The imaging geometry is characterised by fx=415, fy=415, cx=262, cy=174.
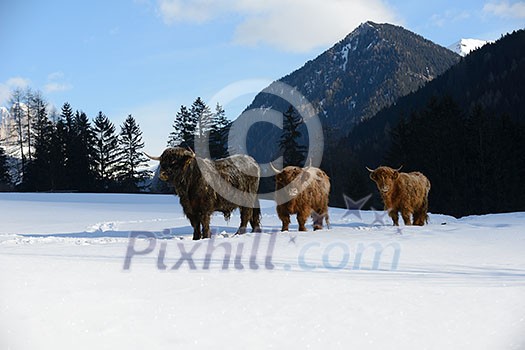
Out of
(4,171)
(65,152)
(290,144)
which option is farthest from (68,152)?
(290,144)

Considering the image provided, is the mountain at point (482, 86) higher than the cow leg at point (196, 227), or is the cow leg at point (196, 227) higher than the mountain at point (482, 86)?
the mountain at point (482, 86)

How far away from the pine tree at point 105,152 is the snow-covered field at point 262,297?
124 feet

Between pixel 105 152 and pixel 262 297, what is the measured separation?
4241 cm

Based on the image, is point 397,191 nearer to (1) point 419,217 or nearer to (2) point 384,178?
(2) point 384,178

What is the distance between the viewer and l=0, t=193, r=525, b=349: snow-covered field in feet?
8.75

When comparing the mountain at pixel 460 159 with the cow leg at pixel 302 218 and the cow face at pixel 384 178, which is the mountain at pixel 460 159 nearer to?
the cow face at pixel 384 178

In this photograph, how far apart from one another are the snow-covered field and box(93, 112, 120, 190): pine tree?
37725mm

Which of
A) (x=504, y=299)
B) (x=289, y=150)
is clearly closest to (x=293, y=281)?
(x=504, y=299)

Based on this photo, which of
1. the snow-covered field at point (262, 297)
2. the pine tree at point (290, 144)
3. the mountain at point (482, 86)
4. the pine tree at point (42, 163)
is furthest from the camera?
the mountain at point (482, 86)

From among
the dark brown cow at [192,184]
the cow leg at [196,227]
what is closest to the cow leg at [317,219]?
the dark brown cow at [192,184]

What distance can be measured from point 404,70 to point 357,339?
20201 cm

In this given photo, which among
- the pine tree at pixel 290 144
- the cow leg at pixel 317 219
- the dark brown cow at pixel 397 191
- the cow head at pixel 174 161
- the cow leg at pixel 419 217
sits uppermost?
the pine tree at pixel 290 144

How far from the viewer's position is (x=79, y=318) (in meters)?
2.87

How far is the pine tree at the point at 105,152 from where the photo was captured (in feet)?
135
